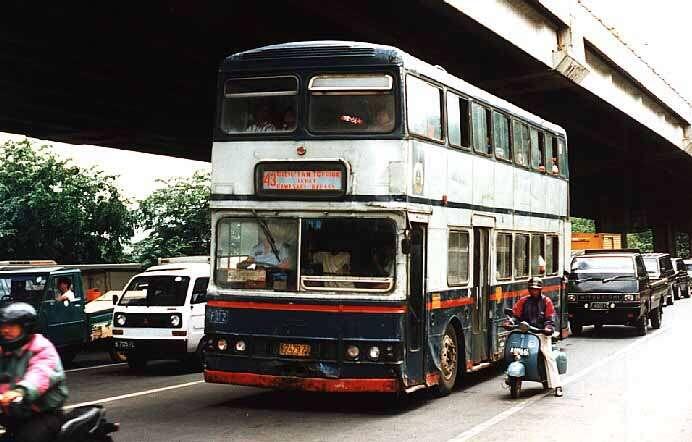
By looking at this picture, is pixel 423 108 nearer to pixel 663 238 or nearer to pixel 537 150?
pixel 537 150

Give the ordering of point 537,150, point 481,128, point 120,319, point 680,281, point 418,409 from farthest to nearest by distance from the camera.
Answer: point 680,281 → point 537,150 → point 120,319 → point 481,128 → point 418,409

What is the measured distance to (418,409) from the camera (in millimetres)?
11312

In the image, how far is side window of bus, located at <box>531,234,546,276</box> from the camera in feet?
54.1

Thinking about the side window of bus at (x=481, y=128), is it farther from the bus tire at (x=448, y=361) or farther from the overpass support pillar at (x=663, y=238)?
the overpass support pillar at (x=663, y=238)

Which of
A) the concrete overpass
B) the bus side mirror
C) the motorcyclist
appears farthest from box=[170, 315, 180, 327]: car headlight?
the motorcyclist

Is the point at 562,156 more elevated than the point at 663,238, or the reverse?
the point at 663,238

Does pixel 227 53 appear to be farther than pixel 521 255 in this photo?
Yes

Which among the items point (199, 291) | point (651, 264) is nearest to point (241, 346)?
point (199, 291)

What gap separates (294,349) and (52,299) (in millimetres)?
7617

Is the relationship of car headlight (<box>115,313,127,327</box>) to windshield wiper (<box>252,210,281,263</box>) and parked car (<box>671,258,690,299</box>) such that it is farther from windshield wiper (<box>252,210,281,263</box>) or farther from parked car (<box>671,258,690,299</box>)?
parked car (<box>671,258,690,299</box>)

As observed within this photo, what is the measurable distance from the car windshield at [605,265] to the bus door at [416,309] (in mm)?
11720

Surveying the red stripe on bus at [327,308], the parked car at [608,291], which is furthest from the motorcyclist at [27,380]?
the parked car at [608,291]

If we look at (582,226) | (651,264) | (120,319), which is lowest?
(120,319)

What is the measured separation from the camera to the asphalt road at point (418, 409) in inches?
376
